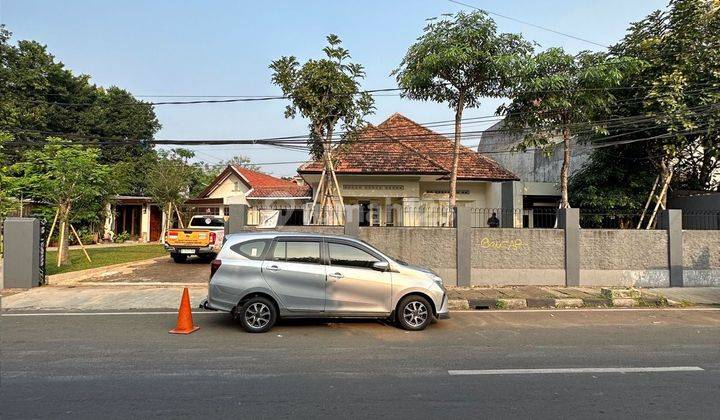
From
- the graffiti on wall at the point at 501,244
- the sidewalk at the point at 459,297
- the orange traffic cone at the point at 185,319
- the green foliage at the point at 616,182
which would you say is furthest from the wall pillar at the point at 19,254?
the green foliage at the point at 616,182

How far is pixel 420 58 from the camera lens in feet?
42.0

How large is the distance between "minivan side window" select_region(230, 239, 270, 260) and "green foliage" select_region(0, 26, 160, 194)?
66.7 ft

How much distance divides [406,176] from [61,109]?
2595 cm

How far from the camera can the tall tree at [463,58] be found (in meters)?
12.2

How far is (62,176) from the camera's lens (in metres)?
15.0

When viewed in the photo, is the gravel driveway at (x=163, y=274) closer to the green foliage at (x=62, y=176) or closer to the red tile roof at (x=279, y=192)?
the green foliage at (x=62, y=176)

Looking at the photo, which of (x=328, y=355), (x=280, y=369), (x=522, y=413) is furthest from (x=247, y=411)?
(x=522, y=413)

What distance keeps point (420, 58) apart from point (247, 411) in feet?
35.9

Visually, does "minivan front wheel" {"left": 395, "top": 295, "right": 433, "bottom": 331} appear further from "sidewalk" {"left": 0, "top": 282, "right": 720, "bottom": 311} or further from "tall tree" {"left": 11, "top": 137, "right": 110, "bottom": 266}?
"tall tree" {"left": 11, "top": 137, "right": 110, "bottom": 266}

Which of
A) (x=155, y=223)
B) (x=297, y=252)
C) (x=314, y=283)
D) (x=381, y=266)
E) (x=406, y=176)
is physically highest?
(x=406, y=176)

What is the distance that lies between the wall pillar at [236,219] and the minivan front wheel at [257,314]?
19.7ft

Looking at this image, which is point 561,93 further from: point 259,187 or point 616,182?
point 259,187

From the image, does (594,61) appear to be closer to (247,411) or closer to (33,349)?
(247,411)

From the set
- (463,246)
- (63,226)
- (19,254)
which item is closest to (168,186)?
(63,226)
